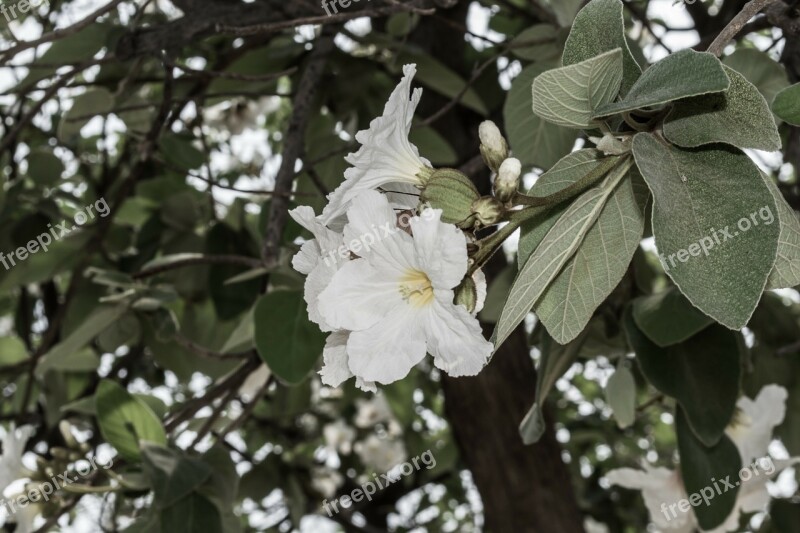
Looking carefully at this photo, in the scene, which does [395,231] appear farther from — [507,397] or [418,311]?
[507,397]

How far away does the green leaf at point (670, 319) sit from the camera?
1.05 m

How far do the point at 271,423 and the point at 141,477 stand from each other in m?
1.24

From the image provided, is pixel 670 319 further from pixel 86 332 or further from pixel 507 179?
pixel 86 332

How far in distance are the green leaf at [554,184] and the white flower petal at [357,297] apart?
0.12 meters

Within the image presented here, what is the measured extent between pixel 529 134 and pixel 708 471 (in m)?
0.53

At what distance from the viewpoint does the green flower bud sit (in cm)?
69

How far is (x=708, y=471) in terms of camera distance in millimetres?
1226

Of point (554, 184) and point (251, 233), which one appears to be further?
point (251, 233)

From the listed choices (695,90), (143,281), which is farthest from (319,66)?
(695,90)

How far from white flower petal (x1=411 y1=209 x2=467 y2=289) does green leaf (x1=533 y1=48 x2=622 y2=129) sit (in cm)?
13

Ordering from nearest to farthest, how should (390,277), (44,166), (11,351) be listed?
(390,277) → (44,166) → (11,351)

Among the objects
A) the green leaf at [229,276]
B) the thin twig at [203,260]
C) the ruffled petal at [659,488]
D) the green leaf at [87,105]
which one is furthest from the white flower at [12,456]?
the ruffled petal at [659,488]

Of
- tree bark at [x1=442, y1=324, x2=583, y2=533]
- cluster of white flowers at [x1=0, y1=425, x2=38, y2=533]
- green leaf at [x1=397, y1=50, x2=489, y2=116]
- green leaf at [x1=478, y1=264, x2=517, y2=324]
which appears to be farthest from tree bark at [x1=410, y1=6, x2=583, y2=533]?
cluster of white flowers at [x1=0, y1=425, x2=38, y2=533]

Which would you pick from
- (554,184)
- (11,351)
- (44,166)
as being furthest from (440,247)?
(11,351)
